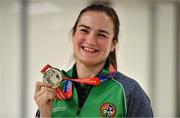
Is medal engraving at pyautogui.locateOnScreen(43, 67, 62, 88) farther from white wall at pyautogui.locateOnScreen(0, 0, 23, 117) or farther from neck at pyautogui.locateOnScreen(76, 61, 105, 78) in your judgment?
white wall at pyautogui.locateOnScreen(0, 0, 23, 117)

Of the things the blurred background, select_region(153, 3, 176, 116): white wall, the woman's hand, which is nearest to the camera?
the woman's hand

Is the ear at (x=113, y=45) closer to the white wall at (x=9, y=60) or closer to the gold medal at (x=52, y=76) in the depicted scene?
the gold medal at (x=52, y=76)

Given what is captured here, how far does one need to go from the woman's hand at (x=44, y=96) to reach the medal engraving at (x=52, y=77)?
0.01m

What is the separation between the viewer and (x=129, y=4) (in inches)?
48.7

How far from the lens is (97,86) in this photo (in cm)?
75

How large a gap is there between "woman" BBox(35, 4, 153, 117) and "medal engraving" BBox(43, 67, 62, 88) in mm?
12

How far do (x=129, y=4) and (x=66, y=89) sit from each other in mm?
630

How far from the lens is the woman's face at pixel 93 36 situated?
0.71 metres

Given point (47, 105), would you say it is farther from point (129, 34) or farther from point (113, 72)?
point (129, 34)

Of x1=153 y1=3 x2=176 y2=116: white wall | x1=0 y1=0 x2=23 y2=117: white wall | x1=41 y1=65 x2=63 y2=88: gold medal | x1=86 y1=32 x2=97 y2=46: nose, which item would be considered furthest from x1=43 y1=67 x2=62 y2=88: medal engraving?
x1=153 y1=3 x2=176 y2=116: white wall

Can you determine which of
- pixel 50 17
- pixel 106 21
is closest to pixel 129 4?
pixel 50 17

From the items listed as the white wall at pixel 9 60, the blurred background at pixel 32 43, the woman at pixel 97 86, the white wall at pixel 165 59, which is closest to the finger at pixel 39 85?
the woman at pixel 97 86

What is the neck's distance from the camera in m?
0.77

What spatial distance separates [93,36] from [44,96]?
0.19m
